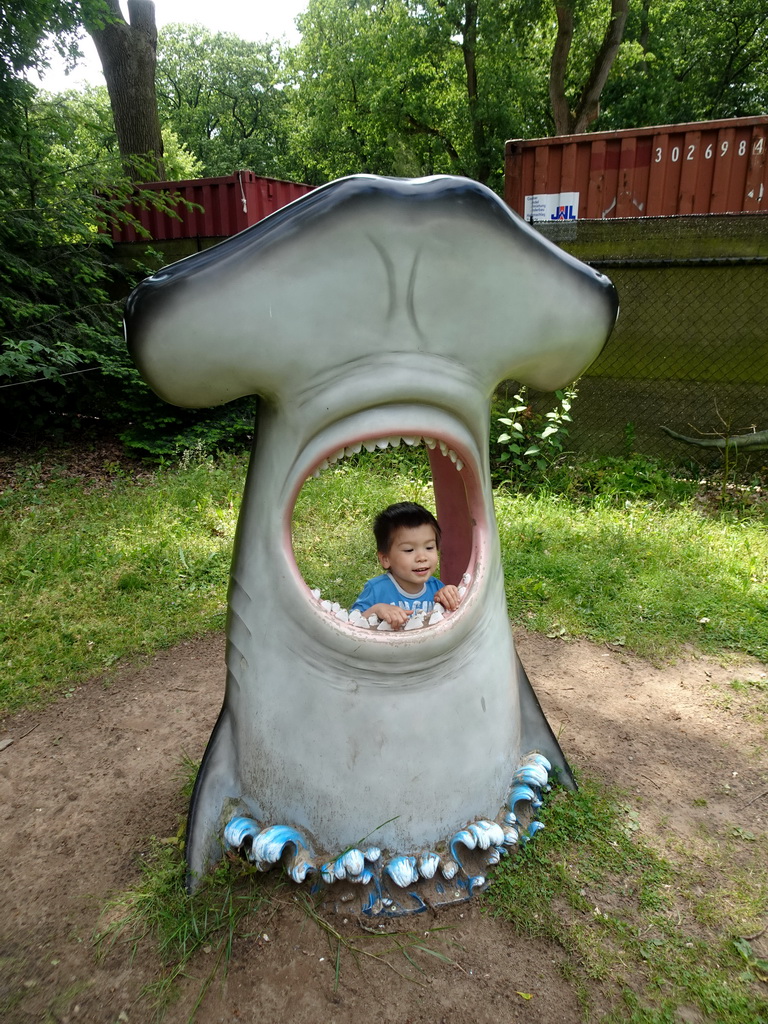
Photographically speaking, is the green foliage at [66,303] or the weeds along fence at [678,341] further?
the weeds along fence at [678,341]

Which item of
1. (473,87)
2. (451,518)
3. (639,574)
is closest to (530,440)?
(639,574)

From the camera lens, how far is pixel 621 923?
1881mm

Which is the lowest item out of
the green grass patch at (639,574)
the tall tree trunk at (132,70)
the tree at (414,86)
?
the green grass patch at (639,574)

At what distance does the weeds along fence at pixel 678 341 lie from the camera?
6316 millimetres

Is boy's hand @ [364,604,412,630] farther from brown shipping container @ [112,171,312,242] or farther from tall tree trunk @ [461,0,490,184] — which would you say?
tall tree trunk @ [461,0,490,184]

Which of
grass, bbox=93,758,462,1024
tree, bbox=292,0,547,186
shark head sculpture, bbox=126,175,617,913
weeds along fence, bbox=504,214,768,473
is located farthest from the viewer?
tree, bbox=292,0,547,186

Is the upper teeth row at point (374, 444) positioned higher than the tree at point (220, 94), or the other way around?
the tree at point (220, 94)

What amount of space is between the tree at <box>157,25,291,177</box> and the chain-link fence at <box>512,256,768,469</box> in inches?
1184

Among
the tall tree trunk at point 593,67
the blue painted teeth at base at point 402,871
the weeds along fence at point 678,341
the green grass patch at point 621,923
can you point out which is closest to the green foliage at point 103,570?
the blue painted teeth at base at point 402,871

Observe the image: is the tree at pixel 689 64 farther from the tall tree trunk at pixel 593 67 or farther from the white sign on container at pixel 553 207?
the white sign on container at pixel 553 207

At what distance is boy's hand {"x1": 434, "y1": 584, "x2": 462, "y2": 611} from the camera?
1894 mm

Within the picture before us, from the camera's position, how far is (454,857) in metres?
1.91

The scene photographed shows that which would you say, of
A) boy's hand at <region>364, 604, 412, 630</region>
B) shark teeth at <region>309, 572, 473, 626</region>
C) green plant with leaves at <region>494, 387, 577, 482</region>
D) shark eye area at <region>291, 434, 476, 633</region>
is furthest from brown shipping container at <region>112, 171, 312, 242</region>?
shark teeth at <region>309, 572, 473, 626</region>

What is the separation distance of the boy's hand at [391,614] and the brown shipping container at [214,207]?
25.4ft
